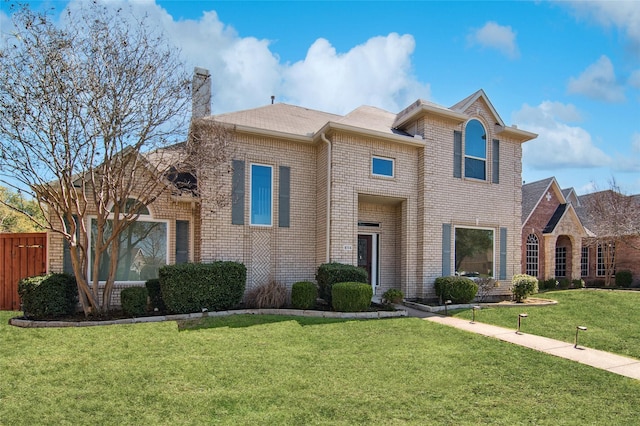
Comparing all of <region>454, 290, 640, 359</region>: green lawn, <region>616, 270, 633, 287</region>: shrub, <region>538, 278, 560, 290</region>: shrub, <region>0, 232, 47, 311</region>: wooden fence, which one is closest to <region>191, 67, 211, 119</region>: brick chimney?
<region>0, 232, 47, 311</region>: wooden fence

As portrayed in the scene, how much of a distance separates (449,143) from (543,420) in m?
10.3

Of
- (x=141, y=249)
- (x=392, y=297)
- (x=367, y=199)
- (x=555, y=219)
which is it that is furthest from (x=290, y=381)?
(x=555, y=219)

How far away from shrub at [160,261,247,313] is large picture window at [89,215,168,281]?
1827 millimetres

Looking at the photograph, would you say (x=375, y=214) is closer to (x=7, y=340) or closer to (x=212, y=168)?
(x=212, y=168)

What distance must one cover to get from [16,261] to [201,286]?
17.4 feet

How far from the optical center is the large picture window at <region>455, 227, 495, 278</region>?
12.9 meters

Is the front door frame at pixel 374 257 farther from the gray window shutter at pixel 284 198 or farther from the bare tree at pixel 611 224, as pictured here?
the bare tree at pixel 611 224

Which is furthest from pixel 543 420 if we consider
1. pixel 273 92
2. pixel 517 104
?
pixel 273 92

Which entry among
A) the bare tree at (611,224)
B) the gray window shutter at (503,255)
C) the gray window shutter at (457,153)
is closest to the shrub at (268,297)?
the gray window shutter at (457,153)

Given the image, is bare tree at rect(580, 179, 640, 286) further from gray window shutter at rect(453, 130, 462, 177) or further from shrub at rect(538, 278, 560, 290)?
gray window shutter at rect(453, 130, 462, 177)

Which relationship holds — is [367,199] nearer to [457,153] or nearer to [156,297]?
[457,153]

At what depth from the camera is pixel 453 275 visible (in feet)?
40.8

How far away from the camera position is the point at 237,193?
11.1m

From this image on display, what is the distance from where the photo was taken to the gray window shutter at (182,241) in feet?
35.9
